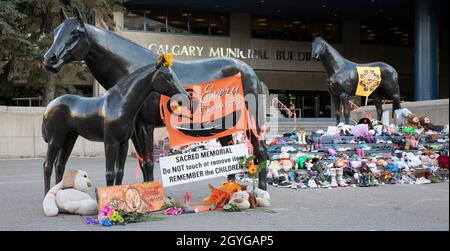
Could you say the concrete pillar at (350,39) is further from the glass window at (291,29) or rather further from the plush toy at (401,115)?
the plush toy at (401,115)

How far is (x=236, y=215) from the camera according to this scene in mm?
7141

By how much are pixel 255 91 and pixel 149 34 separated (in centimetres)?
2619

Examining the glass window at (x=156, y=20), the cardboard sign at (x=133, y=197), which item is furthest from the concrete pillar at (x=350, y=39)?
the cardboard sign at (x=133, y=197)

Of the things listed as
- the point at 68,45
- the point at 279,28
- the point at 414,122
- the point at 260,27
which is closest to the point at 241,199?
the point at 68,45

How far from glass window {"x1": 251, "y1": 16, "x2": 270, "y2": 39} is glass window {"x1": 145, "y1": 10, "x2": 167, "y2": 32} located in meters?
6.85

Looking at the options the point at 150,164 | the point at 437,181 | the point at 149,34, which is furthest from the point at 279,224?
the point at 149,34

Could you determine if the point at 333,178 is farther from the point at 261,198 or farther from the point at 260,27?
the point at 260,27

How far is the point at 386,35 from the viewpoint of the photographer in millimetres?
41469

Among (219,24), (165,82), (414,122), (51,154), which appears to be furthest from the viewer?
(219,24)

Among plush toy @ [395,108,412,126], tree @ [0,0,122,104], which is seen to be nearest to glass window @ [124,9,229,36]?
tree @ [0,0,122,104]

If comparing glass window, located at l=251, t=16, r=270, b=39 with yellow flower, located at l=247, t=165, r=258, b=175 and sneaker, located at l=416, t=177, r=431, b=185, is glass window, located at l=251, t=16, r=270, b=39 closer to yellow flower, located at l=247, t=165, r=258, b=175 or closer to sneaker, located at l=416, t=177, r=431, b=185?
sneaker, located at l=416, t=177, r=431, b=185

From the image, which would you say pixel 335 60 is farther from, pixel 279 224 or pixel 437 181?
pixel 279 224

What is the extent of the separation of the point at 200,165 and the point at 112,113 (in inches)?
63.5

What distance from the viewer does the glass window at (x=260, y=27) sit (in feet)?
123
